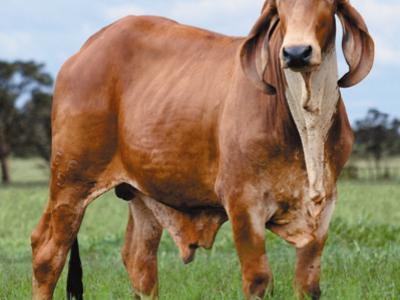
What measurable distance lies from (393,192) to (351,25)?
24217 mm

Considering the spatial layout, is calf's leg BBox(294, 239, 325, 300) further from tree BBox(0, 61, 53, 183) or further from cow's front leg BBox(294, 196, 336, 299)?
tree BBox(0, 61, 53, 183)

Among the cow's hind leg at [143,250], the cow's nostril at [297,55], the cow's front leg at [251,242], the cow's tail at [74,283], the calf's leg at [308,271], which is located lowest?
the cow's tail at [74,283]

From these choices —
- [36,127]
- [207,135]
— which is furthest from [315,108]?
[36,127]

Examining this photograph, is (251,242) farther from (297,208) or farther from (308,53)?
(308,53)

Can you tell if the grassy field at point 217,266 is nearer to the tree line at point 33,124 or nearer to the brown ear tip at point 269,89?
the brown ear tip at point 269,89

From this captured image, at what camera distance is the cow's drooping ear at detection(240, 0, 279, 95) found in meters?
5.29

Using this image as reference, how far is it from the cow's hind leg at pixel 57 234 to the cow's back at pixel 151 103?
312mm

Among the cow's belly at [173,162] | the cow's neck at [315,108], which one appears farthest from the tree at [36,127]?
the cow's neck at [315,108]

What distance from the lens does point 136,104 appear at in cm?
639

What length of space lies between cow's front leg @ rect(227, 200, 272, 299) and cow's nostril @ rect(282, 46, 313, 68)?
1.00 meters

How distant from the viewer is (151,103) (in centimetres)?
629

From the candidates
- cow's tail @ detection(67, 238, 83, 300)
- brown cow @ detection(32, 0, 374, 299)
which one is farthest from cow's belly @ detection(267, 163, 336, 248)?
cow's tail @ detection(67, 238, 83, 300)

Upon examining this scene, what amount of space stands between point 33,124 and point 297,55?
→ 4581cm

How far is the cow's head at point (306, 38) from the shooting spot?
4703 millimetres
